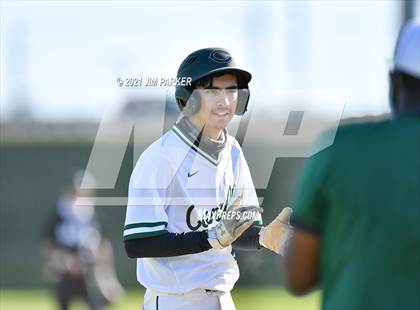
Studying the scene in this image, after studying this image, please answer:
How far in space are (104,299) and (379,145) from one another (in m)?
11.0

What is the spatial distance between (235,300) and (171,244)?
11.6 metres

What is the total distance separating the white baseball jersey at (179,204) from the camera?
16.2ft

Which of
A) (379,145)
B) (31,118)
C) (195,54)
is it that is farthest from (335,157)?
(31,118)

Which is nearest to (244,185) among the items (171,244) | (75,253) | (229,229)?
(229,229)

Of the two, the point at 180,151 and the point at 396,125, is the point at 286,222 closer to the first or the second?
the point at 180,151

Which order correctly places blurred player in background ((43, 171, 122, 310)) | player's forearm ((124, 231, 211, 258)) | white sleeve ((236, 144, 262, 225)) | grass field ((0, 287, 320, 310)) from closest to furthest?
player's forearm ((124, 231, 211, 258)), white sleeve ((236, 144, 262, 225)), blurred player in background ((43, 171, 122, 310)), grass field ((0, 287, 320, 310))

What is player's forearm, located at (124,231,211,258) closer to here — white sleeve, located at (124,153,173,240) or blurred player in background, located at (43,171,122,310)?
white sleeve, located at (124,153,173,240)

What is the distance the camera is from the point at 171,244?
15.9ft

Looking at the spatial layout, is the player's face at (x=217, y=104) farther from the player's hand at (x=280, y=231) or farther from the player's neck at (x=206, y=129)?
the player's hand at (x=280, y=231)

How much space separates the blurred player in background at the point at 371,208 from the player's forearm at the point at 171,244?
59.2 inches

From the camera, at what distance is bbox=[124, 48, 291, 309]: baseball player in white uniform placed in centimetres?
489

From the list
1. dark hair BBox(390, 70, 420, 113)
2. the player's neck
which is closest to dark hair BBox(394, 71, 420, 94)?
dark hair BBox(390, 70, 420, 113)

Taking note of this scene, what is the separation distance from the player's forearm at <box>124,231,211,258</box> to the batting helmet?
2.15 feet

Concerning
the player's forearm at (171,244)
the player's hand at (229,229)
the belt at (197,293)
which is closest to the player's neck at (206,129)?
the player's hand at (229,229)
